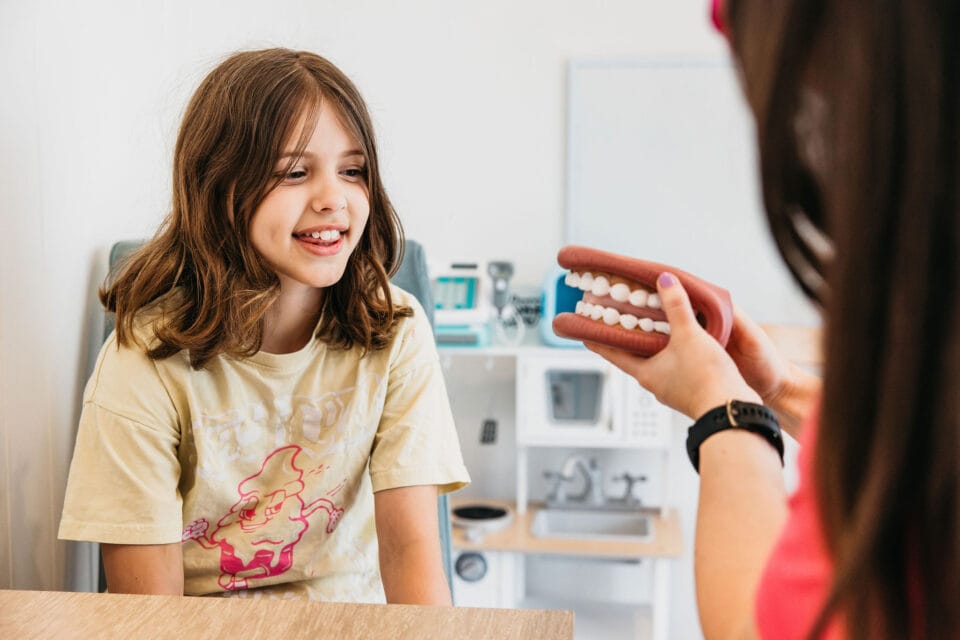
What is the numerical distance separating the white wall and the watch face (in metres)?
0.78

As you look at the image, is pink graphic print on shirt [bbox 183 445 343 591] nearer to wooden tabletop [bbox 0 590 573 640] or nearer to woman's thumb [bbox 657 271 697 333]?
wooden tabletop [bbox 0 590 573 640]

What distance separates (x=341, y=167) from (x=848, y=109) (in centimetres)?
92

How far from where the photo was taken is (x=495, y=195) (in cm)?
283

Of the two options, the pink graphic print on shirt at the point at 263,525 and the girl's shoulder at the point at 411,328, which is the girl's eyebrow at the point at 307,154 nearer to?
the girl's shoulder at the point at 411,328

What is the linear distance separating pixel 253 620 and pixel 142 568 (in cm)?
41

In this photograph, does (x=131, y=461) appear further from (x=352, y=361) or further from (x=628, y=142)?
(x=628, y=142)

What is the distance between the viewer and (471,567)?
98.0 inches

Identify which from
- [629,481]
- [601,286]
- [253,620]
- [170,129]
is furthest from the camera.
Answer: [629,481]

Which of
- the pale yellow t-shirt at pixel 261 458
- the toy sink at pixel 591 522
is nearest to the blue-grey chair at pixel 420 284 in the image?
the pale yellow t-shirt at pixel 261 458

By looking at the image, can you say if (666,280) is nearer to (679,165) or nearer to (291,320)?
(291,320)

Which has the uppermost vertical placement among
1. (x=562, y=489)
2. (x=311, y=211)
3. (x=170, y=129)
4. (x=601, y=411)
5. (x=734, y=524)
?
(x=170, y=129)

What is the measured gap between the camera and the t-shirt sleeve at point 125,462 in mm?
1156

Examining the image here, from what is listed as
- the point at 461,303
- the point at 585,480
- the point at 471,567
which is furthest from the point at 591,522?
the point at 461,303

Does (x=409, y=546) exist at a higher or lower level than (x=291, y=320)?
lower
